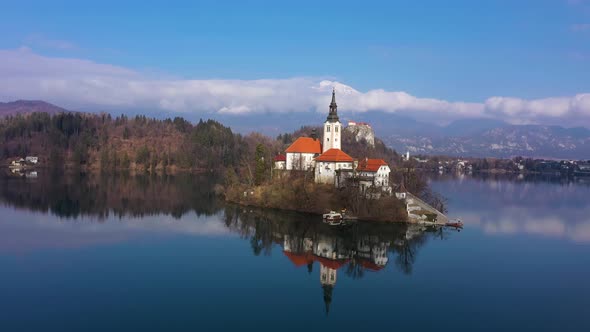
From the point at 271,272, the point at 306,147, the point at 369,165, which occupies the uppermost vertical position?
the point at 306,147

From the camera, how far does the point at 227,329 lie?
20797 millimetres

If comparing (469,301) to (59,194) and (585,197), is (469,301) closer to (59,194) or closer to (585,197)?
(59,194)

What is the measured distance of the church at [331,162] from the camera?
52.2 metres

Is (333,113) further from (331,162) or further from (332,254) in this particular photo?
(332,254)

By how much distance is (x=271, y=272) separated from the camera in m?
30.4

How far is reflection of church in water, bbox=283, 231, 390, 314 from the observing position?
31227 mm

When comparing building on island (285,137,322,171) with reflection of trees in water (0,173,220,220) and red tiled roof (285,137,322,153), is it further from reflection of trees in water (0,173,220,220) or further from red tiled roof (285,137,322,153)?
reflection of trees in water (0,173,220,220)

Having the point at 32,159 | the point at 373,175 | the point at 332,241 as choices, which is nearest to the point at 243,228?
the point at 332,241

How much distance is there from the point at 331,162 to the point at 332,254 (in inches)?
812

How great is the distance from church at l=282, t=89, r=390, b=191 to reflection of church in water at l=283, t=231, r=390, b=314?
12.8m

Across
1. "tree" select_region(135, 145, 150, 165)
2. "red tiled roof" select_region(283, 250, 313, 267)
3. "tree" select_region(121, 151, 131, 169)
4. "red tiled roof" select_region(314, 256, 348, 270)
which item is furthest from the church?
"tree" select_region(121, 151, 131, 169)

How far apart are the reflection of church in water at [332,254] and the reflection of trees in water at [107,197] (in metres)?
18.5

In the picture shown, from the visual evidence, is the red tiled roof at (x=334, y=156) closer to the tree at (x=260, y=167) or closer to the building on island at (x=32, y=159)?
the tree at (x=260, y=167)

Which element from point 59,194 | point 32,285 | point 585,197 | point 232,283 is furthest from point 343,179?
point 585,197
